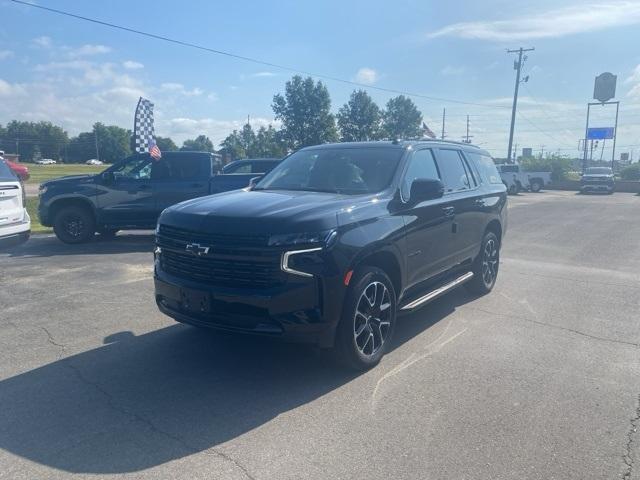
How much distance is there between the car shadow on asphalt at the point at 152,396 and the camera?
3.26 meters

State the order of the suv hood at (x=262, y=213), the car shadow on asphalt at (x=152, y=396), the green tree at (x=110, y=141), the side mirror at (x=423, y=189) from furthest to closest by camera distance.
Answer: the green tree at (x=110, y=141)
the side mirror at (x=423, y=189)
the suv hood at (x=262, y=213)
the car shadow on asphalt at (x=152, y=396)

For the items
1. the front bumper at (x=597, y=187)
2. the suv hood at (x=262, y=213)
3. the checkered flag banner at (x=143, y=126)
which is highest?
the checkered flag banner at (x=143, y=126)

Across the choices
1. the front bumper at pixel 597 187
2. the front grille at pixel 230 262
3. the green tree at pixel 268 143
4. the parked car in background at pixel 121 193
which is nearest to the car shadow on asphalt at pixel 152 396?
the front grille at pixel 230 262

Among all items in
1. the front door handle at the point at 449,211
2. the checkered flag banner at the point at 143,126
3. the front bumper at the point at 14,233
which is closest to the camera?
the front door handle at the point at 449,211

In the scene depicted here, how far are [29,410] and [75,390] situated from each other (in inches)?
14.9

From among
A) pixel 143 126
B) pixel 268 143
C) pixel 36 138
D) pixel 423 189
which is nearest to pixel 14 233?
pixel 423 189

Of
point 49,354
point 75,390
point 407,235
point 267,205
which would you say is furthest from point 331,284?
point 49,354

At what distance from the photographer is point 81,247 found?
10750 millimetres

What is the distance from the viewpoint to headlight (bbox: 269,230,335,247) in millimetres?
3941

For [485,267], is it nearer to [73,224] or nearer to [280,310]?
[280,310]

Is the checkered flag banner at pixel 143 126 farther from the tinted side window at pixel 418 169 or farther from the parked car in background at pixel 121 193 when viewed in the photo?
Answer: the tinted side window at pixel 418 169

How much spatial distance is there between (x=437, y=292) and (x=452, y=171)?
158cm

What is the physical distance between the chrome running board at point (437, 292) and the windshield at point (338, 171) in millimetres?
1144

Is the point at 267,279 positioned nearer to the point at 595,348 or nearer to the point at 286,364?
the point at 286,364
